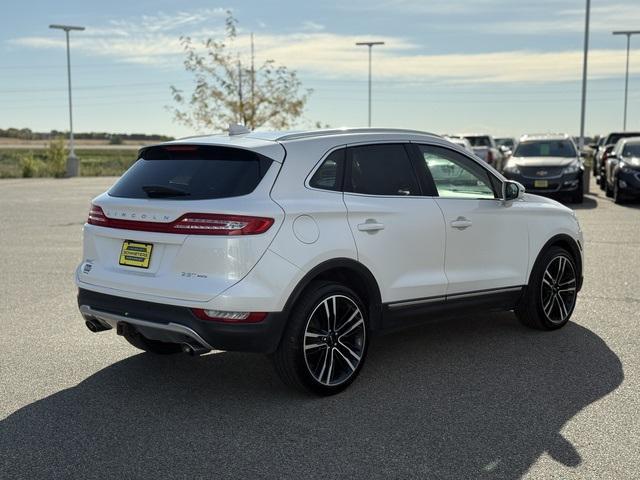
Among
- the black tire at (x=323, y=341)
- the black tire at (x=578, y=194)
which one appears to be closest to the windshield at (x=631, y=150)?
the black tire at (x=578, y=194)

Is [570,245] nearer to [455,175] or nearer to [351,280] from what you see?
[455,175]

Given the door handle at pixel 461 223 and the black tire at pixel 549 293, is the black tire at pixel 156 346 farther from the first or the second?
the black tire at pixel 549 293

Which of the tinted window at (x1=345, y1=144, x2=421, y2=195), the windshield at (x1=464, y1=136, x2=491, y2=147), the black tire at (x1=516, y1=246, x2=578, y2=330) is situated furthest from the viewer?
the windshield at (x1=464, y1=136, x2=491, y2=147)

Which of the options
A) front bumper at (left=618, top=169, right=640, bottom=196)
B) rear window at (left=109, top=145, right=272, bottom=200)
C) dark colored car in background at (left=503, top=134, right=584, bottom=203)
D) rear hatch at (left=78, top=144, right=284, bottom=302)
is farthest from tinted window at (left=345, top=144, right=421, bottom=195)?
front bumper at (left=618, top=169, right=640, bottom=196)

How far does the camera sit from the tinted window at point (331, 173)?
523 centimetres

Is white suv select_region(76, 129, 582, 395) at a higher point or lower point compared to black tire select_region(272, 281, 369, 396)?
higher

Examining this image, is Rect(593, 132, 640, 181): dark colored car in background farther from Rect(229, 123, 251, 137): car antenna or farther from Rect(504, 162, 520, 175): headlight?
Rect(229, 123, 251, 137): car antenna

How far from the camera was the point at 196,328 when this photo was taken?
4773 mm

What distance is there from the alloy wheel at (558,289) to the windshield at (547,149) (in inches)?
599

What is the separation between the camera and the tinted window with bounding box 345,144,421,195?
5.52 m

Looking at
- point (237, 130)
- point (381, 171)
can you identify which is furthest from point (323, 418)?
point (237, 130)

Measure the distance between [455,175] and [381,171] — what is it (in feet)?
2.95

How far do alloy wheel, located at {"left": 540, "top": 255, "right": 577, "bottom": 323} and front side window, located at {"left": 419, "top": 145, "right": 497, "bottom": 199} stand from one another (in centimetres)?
98


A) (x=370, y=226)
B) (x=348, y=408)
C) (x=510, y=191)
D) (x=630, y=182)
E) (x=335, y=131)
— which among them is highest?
(x=335, y=131)
